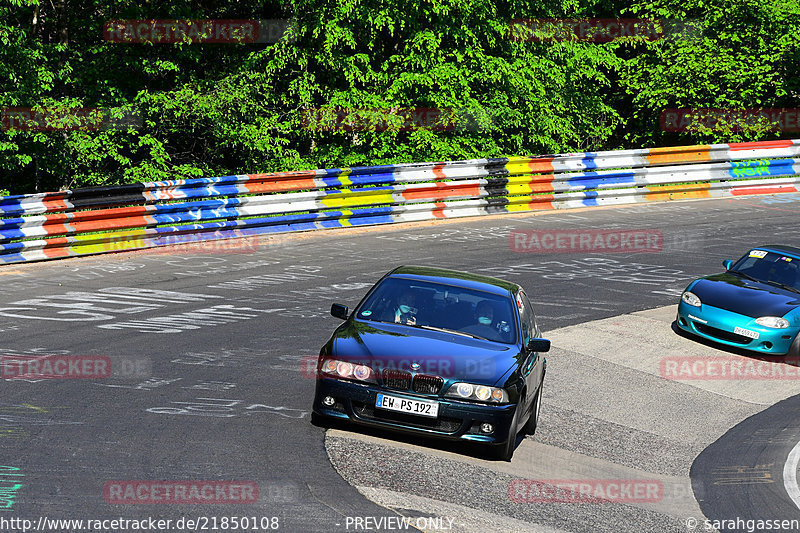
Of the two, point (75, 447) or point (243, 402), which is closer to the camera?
point (75, 447)

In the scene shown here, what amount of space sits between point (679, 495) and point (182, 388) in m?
4.80

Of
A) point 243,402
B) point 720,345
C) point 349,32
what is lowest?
point 720,345

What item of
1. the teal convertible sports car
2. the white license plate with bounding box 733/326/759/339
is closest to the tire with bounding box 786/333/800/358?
the teal convertible sports car

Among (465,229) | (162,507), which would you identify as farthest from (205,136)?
(162,507)

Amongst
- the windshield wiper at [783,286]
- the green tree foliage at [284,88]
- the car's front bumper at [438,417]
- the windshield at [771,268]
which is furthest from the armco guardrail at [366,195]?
the car's front bumper at [438,417]

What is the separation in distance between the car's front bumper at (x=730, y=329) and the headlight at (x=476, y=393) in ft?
Result: 21.3

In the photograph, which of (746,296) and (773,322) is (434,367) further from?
(746,296)

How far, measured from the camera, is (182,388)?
966 cm

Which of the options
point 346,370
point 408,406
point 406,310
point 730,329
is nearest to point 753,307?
point 730,329

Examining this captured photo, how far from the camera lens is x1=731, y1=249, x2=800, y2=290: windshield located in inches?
573

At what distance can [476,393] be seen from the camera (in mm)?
8227

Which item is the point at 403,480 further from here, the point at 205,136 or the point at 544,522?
the point at 205,136

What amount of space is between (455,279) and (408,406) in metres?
1.95

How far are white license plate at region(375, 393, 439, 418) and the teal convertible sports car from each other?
6911 mm
